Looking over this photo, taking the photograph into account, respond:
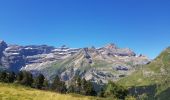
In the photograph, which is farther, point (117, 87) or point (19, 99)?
point (117, 87)

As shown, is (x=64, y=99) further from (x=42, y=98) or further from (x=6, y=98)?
(x=6, y=98)

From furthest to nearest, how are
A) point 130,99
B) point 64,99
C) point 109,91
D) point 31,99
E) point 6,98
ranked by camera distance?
point 109,91
point 130,99
point 64,99
point 31,99
point 6,98

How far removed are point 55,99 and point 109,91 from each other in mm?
140843

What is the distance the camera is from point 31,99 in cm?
4906

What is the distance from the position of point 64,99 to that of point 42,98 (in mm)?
4054

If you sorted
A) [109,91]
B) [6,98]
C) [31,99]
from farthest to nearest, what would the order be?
[109,91] < [31,99] < [6,98]

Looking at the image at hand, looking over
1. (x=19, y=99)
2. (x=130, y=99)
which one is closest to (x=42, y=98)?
(x=19, y=99)

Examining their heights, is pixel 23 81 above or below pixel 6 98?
above

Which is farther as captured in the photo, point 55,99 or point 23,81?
point 23,81

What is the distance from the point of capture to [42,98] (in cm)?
5184

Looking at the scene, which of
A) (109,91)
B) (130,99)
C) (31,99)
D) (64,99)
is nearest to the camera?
(31,99)

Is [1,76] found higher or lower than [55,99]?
higher

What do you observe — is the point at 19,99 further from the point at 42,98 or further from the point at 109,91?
the point at 109,91

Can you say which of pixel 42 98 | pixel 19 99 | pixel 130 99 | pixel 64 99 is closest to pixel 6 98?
pixel 19 99
